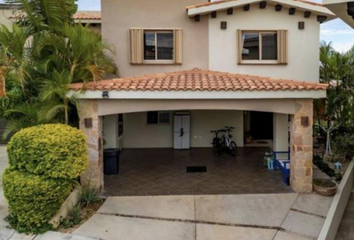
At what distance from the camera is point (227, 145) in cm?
1627

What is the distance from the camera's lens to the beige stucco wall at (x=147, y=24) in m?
15.0

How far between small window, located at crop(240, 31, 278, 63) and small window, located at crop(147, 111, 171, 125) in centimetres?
551

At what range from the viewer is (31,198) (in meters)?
7.73

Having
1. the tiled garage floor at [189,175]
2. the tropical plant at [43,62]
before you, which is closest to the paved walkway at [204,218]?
the tiled garage floor at [189,175]

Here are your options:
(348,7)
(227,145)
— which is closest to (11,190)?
(348,7)

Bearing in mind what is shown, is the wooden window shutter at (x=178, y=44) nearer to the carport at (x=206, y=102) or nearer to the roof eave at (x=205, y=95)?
the carport at (x=206, y=102)

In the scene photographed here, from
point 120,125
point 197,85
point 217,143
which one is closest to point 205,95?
point 197,85

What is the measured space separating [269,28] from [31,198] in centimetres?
1253

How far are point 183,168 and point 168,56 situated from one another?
5563 mm

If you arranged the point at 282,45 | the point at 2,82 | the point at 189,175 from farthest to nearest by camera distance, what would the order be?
the point at 282,45
the point at 189,175
the point at 2,82

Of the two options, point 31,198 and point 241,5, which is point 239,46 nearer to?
point 241,5

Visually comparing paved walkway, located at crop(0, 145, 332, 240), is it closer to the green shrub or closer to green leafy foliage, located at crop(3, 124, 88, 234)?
the green shrub

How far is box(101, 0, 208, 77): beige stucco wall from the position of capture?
49.2 feet

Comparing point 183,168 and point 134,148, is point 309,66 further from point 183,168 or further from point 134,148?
point 134,148
